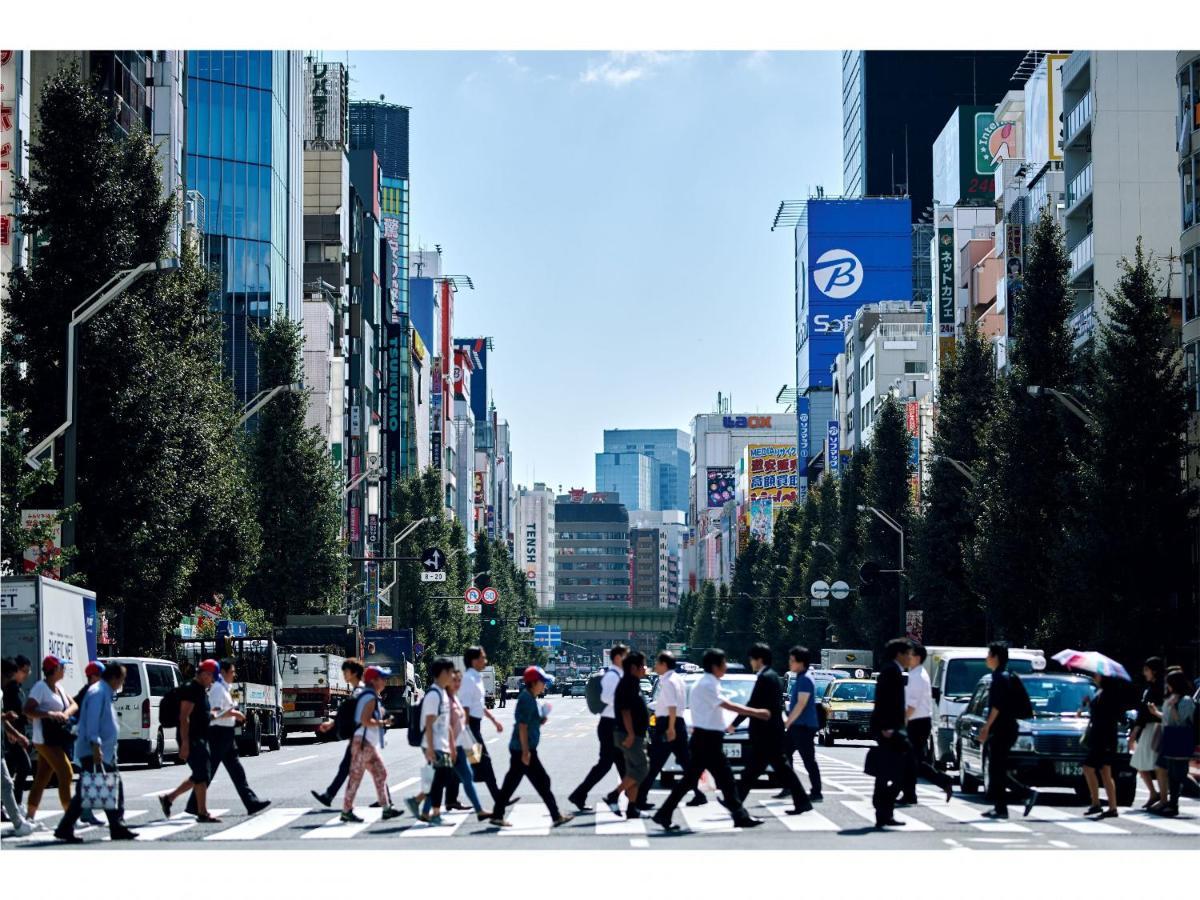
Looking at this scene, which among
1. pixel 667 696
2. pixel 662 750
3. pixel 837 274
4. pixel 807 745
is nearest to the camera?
pixel 667 696

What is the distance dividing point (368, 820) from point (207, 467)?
2066cm

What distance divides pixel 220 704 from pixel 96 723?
167 centimetres

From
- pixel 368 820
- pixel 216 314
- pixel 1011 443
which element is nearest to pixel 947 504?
pixel 1011 443

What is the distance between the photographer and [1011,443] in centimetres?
5069

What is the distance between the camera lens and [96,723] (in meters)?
18.1

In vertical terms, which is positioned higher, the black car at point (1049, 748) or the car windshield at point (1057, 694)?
the car windshield at point (1057, 694)

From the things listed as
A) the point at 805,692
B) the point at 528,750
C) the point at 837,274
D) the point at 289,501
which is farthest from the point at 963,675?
the point at 837,274

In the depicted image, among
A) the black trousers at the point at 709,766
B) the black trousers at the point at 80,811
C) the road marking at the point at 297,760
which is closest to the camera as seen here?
the black trousers at the point at 80,811

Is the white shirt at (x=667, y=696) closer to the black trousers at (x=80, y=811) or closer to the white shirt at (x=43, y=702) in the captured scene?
the black trousers at (x=80, y=811)

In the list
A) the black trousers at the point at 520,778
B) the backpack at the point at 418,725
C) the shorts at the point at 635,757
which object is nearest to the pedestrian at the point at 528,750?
the black trousers at the point at 520,778

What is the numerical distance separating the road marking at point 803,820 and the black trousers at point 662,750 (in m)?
1.02

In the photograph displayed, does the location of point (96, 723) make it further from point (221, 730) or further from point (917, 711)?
point (917, 711)

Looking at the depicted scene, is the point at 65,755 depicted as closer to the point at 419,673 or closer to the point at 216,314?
the point at 216,314

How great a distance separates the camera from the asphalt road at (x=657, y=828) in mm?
17031
